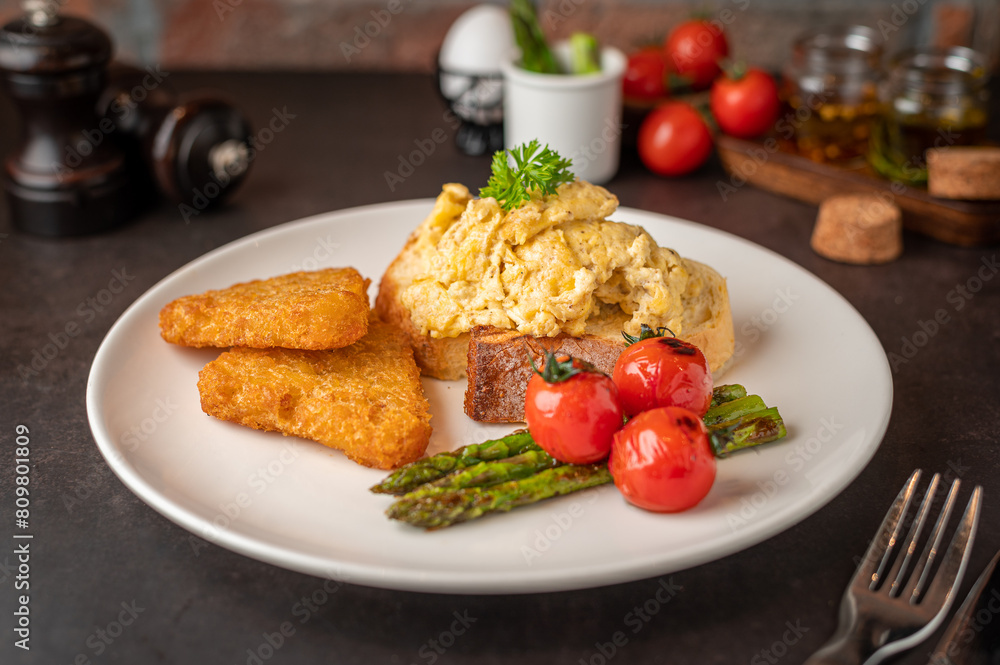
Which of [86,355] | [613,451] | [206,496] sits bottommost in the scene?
[86,355]

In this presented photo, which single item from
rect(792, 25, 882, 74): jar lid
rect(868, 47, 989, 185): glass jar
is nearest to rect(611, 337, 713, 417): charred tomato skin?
rect(868, 47, 989, 185): glass jar

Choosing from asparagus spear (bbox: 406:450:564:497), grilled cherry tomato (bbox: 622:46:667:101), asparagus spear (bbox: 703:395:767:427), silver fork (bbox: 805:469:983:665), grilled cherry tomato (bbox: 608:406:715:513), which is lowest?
silver fork (bbox: 805:469:983:665)

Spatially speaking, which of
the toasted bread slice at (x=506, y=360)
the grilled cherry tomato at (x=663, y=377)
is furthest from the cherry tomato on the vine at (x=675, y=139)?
the grilled cherry tomato at (x=663, y=377)

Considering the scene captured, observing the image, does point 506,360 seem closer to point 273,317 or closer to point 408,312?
point 408,312

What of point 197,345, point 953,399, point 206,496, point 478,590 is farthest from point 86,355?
point 953,399

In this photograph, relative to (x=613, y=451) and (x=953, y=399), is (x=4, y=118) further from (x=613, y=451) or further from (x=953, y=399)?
(x=953, y=399)

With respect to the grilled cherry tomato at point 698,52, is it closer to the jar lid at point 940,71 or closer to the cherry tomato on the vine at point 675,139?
the cherry tomato on the vine at point 675,139

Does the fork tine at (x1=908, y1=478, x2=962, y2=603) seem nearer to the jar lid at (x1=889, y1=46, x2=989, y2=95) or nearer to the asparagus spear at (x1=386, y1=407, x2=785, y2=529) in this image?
the asparagus spear at (x1=386, y1=407, x2=785, y2=529)
